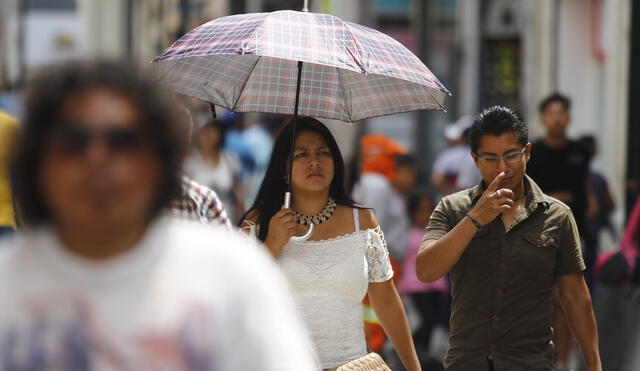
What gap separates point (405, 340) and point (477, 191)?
64 cm

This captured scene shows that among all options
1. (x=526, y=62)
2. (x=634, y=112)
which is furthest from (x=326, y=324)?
(x=526, y=62)

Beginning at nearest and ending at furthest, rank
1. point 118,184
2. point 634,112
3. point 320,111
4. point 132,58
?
point 118,184
point 132,58
point 320,111
point 634,112

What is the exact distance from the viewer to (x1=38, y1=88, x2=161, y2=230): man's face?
214cm

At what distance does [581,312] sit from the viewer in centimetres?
491

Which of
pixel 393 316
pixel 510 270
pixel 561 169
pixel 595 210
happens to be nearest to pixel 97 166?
pixel 510 270

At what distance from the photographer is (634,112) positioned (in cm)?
1440

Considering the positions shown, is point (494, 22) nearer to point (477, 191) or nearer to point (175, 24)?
point (175, 24)

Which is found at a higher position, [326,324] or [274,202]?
[274,202]

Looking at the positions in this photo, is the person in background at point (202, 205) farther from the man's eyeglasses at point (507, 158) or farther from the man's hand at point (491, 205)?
the man's eyeglasses at point (507, 158)

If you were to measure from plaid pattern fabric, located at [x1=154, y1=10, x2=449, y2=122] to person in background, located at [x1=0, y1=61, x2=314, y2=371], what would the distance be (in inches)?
121

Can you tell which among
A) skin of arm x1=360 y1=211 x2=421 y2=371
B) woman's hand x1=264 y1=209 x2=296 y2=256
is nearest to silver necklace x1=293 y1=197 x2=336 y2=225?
woman's hand x1=264 y1=209 x2=296 y2=256

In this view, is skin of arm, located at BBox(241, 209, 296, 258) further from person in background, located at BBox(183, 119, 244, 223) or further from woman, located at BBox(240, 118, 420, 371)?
person in background, located at BBox(183, 119, 244, 223)

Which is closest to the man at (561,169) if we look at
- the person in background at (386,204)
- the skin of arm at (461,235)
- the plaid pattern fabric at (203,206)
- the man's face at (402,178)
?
the person in background at (386,204)

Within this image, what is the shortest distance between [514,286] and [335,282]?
680 millimetres
